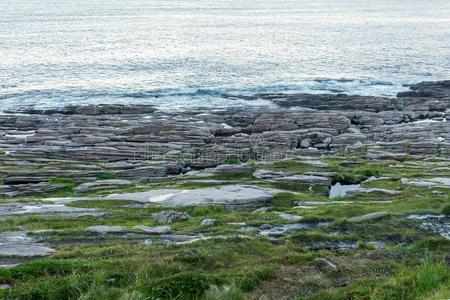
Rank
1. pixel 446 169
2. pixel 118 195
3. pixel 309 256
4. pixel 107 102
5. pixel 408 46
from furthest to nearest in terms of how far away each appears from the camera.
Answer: pixel 408 46 → pixel 107 102 → pixel 446 169 → pixel 118 195 → pixel 309 256

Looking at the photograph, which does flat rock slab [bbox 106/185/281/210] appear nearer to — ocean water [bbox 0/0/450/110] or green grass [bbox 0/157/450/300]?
green grass [bbox 0/157/450/300]

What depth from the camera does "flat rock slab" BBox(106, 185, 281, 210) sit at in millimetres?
42469

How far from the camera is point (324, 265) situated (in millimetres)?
23719

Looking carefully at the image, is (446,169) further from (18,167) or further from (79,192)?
(18,167)

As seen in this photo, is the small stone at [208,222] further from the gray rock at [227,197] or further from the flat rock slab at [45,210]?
the flat rock slab at [45,210]

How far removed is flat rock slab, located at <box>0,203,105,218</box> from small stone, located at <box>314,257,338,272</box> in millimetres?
19390

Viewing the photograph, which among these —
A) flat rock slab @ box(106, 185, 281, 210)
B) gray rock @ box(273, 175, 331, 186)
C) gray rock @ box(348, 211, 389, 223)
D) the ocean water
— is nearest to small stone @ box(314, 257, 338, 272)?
gray rock @ box(348, 211, 389, 223)

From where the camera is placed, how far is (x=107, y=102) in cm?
9656

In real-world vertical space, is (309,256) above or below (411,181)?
above

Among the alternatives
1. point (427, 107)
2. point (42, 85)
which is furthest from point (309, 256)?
point (42, 85)

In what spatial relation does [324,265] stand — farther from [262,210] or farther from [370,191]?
[370,191]

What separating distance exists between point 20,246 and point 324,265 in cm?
1503

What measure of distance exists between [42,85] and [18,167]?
57.0m

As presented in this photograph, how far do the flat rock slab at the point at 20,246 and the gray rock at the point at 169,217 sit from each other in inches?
349
